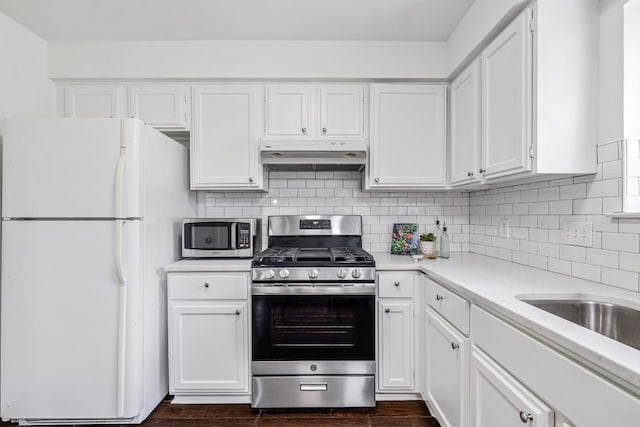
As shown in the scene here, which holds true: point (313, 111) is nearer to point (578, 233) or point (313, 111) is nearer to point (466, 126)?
point (466, 126)

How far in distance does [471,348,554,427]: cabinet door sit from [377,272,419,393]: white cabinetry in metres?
0.69

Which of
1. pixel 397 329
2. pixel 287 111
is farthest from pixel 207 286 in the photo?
pixel 287 111

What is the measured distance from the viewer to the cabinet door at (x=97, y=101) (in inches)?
94.0

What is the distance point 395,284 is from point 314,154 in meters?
1.03

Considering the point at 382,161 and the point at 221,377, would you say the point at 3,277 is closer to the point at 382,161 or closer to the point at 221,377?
the point at 221,377

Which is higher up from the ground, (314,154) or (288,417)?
(314,154)

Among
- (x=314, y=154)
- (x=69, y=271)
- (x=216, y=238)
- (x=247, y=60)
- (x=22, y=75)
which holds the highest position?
(x=247, y=60)

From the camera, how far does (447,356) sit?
1.65 m

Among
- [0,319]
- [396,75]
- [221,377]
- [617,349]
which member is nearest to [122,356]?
[221,377]

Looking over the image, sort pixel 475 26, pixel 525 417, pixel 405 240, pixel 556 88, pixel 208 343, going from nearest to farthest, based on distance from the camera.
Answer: pixel 525 417 → pixel 556 88 → pixel 475 26 → pixel 208 343 → pixel 405 240

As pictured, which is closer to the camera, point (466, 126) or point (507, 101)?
point (507, 101)

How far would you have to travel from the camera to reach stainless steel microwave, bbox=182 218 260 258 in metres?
2.29

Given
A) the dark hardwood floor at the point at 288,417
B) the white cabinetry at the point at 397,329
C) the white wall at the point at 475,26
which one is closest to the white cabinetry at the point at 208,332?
the dark hardwood floor at the point at 288,417

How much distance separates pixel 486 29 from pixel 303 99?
1200 mm
